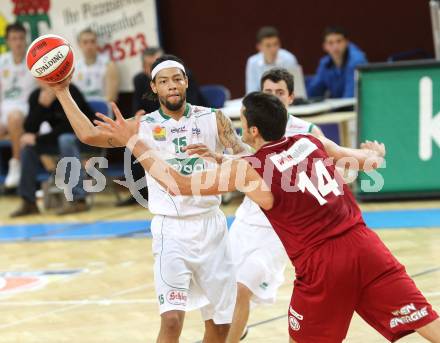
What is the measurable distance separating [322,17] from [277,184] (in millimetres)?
11144

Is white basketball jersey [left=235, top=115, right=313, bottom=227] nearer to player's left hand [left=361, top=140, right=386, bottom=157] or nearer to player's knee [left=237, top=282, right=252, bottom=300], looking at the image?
player's knee [left=237, top=282, right=252, bottom=300]

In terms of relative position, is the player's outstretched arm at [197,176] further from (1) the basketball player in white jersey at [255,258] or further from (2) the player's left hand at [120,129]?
(1) the basketball player in white jersey at [255,258]

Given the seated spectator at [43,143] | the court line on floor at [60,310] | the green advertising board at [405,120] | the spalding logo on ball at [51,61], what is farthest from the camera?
the seated spectator at [43,143]

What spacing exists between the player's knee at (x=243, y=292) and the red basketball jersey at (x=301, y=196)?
1.67 m

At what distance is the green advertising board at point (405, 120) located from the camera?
13.6 metres

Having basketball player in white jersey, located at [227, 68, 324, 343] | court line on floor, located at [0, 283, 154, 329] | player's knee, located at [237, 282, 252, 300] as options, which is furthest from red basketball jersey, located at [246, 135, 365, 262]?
court line on floor, located at [0, 283, 154, 329]

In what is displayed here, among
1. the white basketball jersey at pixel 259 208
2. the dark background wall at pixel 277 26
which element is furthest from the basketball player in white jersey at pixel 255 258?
the dark background wall at pixel 277 26

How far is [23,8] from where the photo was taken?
17.6 metres

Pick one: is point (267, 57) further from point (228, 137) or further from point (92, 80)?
point (228, 137)

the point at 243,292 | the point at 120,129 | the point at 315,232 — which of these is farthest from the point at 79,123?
the point at 243,292

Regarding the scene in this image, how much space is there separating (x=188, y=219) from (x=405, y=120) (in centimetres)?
699

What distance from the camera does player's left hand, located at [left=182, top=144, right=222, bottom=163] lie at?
262 inches

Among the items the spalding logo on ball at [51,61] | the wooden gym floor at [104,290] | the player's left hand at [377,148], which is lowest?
the wooden gym floor at [104,290]

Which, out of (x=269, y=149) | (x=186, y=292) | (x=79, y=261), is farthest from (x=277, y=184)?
(x=79, y=261)
